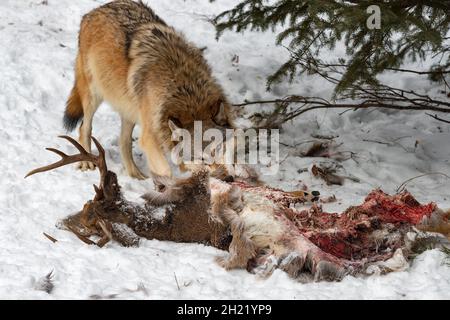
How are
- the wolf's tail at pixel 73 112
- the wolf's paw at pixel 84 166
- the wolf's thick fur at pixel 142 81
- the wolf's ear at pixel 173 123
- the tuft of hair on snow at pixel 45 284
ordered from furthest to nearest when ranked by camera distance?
the wolf's tail at pixel 73 112
the wolf's paw at pixel 84 166
the wolf's thick fur at pixel 142 81
the wolf's ear at pixel 173 123
the tuft of hair on snow at pixel 45 284

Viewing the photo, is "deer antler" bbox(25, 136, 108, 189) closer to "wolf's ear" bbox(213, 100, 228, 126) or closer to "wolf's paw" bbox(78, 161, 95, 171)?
"wolf's ear" bbox(213, 100, 228, 126)

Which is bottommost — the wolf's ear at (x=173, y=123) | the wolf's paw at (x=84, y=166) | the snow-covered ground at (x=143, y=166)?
the wolf's paw at (x=84, y=166)

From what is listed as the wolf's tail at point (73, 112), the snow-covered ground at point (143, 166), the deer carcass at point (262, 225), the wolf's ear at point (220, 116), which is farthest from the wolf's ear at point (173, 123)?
the wolf's tail at point (73, 112)

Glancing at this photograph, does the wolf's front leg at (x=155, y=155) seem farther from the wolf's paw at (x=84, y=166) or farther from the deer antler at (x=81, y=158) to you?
the deer antler at (x=81, y=158)

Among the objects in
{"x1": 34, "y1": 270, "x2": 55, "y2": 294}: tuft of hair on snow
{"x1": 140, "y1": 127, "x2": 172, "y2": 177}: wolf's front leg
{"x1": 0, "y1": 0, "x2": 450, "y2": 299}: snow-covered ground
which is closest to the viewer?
{"x1": 34, "y1": 270, "x2": 55, "y2": 294}: tuft of hair on snow

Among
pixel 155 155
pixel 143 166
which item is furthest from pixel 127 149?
pixel 155 155

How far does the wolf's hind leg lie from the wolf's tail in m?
0.61

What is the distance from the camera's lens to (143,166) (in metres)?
6.98

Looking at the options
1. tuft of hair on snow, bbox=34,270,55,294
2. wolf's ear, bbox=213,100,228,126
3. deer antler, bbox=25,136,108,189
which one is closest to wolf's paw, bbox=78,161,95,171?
wolf's ear, bbox=213,100,228,126

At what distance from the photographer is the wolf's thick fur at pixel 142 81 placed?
18.1 feet

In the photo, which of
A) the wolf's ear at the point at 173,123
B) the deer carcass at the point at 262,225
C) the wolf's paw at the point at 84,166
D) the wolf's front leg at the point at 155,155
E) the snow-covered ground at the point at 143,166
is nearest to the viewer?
the snow-covered ground at the point at 143,166

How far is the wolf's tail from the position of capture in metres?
7.00

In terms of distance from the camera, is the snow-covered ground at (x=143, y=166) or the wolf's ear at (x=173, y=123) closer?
the snow-covered ground at (x=143, y=166)
